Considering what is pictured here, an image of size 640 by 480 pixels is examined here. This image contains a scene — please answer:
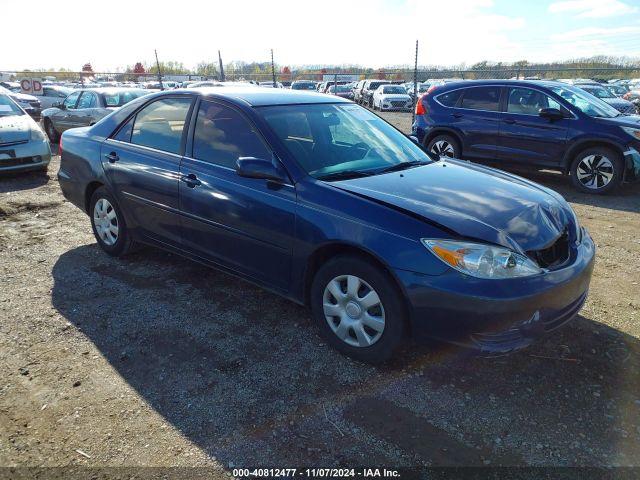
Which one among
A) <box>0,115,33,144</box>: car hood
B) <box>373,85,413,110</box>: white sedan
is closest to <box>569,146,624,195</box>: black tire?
<box>0,115,33,144</box>: car hood

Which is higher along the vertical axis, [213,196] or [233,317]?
[213,196]

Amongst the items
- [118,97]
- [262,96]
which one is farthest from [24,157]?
[262,96]

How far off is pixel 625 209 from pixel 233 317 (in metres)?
5.98

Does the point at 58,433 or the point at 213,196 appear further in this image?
the point at 213,196

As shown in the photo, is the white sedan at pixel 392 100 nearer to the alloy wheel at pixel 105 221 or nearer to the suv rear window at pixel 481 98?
the suv rear window at pixel 481 98

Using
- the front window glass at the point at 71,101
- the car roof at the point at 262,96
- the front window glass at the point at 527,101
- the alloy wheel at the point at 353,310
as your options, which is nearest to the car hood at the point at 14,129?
the front window glass at the point at 71,101

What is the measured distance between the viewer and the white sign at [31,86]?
18.5 meters

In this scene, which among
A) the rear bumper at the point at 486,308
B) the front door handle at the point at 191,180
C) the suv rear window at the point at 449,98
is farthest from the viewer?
the suv rear window at the point at 449,98

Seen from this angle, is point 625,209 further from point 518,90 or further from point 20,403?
point 20,403

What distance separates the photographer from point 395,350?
9.54 ft

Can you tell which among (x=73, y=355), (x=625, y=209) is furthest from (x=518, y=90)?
(x=73, y=355)

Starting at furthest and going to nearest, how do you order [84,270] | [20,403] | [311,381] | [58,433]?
[84,270]
[311,381]
[20,403]
[58,433]

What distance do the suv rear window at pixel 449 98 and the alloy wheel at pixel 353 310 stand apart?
6770 millimetres

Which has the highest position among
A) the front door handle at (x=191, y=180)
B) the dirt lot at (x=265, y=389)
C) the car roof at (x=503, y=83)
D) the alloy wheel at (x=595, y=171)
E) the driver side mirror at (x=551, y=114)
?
the car roof at (x=503, y=83)
